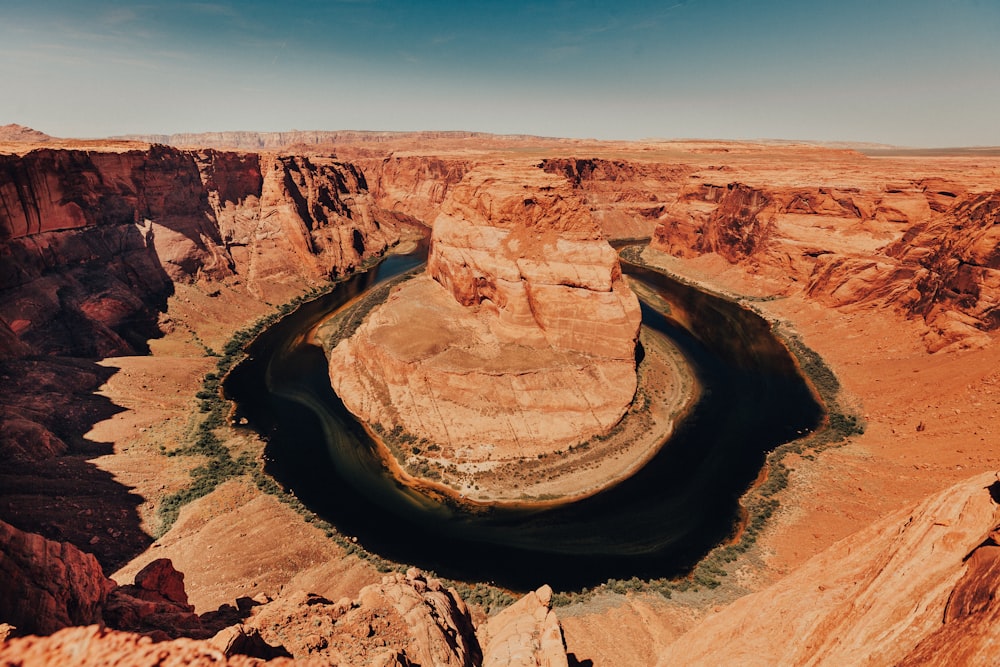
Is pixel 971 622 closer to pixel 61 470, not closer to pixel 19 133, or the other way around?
pixel 61 470

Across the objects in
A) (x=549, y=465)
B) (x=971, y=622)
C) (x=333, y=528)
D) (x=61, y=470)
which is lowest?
(x=333, y=528)

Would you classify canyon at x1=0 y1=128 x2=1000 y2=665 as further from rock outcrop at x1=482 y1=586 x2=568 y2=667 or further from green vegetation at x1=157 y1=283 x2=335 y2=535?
green vegetation at x1=157 y1=283 x2=335 y2=535

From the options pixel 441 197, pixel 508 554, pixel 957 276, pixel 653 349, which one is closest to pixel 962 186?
pixel 957 276

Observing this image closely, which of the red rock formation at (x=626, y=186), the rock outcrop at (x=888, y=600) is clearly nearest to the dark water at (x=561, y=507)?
the rock outcrop at (x=888, y=600)

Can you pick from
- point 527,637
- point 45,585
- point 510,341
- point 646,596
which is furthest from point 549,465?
point 45,585

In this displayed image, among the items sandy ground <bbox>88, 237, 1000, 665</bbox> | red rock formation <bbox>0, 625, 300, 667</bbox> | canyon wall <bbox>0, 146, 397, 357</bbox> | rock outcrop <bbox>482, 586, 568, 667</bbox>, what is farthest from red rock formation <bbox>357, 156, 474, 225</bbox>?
red rock formation <bbox>0, 625, 300, 667</bbox>
